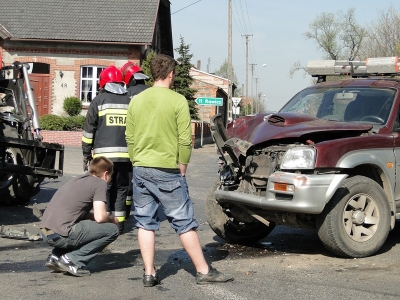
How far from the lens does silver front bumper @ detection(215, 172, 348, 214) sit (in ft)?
20.4

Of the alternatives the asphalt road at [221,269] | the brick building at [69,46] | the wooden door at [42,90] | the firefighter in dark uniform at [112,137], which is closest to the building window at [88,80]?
the brick building at [69,46]

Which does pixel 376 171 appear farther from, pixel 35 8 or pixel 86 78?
pixel 35 8

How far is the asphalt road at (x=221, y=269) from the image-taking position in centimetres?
530

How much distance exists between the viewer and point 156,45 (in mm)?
36562

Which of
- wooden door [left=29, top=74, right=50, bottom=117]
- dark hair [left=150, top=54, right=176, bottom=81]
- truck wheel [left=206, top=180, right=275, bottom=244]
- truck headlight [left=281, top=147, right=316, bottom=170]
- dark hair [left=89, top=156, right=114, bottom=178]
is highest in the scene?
wooden door [left=29, top=74, right=50, bottom=117]

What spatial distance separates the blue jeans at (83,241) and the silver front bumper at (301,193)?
1.57 m

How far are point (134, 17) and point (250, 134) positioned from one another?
26.0 metres

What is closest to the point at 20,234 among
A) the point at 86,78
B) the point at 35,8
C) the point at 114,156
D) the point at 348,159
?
the point at 114,156

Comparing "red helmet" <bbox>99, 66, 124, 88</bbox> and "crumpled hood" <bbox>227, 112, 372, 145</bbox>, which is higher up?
"red helmet" <bbox>99, 66, 124, 88</bbox>

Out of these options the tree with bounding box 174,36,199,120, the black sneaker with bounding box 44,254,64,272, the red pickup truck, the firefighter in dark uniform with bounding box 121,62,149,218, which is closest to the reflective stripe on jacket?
the firefighter in dark uniform with bounding box 121,62,149,218

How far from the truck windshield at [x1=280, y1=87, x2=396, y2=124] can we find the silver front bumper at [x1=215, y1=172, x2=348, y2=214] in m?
1.26

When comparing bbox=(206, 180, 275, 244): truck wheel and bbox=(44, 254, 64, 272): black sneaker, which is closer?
bbox=(44, 254, 64, 272): black sneaker

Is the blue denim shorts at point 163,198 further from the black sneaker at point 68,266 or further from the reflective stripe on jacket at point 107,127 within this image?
the reflective stripe on jacket at point 107,127

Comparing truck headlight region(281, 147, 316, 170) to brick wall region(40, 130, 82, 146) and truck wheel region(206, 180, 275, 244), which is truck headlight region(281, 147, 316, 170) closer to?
truck wheel region(206, 180, 275, 244)
